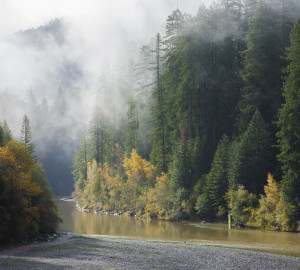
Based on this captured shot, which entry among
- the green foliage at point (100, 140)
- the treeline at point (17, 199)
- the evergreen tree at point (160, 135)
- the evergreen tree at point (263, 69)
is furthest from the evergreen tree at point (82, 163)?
the treeline at point (17, 199)

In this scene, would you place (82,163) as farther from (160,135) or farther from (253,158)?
(253,158)

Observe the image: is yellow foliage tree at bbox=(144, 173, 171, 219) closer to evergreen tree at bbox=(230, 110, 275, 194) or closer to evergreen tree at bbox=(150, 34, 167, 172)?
evergreen tree at bbox=(150, 34, 167, 172)

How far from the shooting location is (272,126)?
1877 inches

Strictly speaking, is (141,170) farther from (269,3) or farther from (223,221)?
(269,3)

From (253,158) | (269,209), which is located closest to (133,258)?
(269,209)

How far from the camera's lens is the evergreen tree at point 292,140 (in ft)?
120

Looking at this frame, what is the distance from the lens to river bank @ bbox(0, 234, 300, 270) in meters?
20.8

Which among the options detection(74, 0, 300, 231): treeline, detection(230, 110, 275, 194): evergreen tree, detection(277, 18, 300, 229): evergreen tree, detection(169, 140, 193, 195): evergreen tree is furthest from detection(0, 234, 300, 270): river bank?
detection(169, 140, 193, 195): evergreen tree

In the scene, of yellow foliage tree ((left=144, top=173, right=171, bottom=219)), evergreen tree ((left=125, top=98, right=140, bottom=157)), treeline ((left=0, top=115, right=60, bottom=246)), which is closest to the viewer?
treeline ((left=0, top=115, right=60, bottom=246))

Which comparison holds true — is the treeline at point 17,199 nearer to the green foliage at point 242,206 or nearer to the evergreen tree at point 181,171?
the green foliage at point 242,206

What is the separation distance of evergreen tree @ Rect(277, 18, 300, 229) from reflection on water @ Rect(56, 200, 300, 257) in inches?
128

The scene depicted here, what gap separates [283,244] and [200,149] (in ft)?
80.0

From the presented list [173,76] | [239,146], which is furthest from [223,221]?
[173,76]

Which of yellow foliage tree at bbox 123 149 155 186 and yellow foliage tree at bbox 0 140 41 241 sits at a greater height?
yellow foliage tree at bbox 123 149 155 186
